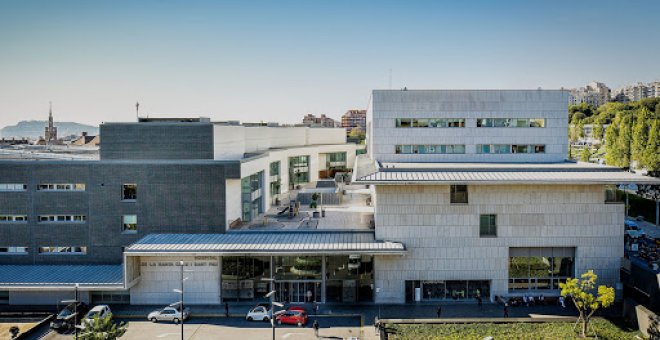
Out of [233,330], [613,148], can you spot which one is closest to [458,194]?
[233,330]

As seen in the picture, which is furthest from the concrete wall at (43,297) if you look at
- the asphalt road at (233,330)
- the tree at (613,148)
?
the tree at (613,148)

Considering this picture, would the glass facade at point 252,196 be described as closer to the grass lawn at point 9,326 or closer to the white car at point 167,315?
the white car at point 167,315

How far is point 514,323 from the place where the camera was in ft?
108

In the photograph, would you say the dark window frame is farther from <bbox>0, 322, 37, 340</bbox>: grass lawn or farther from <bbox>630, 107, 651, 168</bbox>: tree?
<bbox>630, 107, 651, 168</bbox>: tree

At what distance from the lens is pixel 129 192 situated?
40.9 meters

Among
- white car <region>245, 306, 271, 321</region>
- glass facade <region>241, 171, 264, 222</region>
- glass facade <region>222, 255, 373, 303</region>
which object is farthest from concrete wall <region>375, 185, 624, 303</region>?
glass facade <region>241, 171, 264, 222</region>

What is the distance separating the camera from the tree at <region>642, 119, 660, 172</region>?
265ft

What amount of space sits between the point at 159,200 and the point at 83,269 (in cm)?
838

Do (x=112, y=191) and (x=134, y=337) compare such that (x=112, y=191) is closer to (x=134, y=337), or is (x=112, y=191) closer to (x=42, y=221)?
(x=42, y=221)

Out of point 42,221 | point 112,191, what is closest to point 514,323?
point 112,191

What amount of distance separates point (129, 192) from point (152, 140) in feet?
16.2

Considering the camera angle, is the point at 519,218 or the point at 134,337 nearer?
the point at 134,337

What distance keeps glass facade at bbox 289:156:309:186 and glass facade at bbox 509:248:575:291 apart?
1544 inches

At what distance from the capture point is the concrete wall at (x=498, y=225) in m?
38.1
